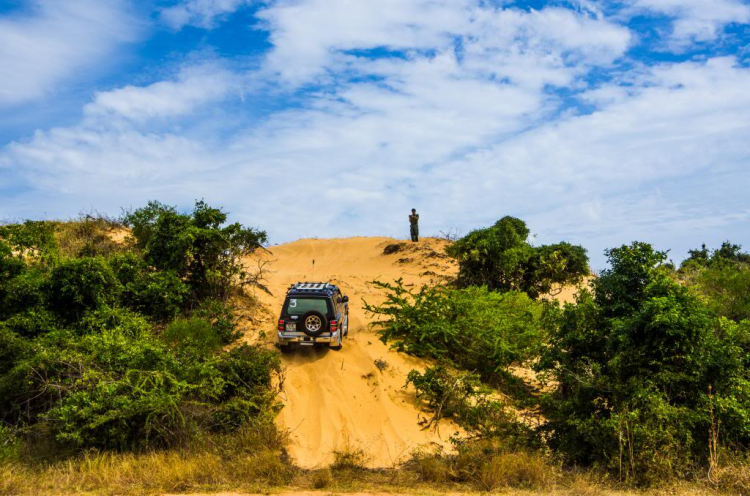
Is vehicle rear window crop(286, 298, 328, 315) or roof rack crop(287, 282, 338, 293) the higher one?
roof rack crop(287, 282, 338, 293)

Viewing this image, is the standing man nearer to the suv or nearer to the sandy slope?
the sandy slope

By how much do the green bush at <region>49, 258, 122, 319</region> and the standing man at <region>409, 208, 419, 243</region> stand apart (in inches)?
661

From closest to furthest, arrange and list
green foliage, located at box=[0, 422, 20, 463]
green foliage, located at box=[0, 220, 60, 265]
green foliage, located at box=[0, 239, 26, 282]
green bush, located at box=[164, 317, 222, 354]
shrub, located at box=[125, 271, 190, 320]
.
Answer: green foliage, located at box=[0, 422, 20, 463], green bush, located at box=[164, 317, 222, 354], green foliage, located at box=[0, 239, 26, 282], shrub, located at box=[125, 271, 190, 320], green foliage, located at box=[0, 220, 60, 265]

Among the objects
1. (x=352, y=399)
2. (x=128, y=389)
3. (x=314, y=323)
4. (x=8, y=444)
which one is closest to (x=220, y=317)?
(x=314, y=323)

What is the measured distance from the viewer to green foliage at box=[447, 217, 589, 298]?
2119 cm

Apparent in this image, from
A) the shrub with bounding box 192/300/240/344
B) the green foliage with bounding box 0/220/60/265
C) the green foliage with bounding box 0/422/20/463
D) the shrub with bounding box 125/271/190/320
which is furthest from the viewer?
the green foliage with bounding box 0/220/60/265

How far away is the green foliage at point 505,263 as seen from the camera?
2119 centimetres

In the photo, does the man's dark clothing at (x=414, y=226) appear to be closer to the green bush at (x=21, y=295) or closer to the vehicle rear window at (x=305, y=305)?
the vehicle rear window at (x=305, y=305)

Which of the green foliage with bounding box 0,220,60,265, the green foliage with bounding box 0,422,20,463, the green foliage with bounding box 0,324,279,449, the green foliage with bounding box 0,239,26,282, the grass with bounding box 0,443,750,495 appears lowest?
the grass with bounding box 0,443,750,495

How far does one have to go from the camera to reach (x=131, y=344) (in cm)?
1272

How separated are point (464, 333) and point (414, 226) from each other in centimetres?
1435

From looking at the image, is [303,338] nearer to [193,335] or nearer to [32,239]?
[193,335]

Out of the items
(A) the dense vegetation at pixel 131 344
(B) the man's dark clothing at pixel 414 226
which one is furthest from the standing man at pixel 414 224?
(A) the dense vegetation at pixel 131 344

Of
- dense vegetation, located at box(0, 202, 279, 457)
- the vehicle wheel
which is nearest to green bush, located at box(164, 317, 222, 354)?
dense vegetation, located at box(0, 202, 279, 457)
